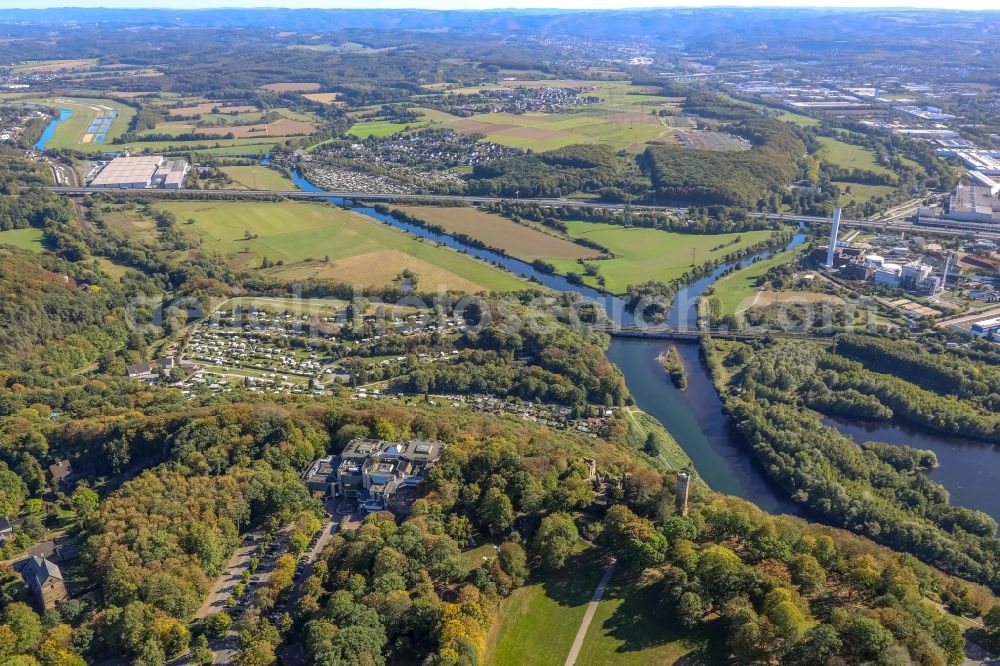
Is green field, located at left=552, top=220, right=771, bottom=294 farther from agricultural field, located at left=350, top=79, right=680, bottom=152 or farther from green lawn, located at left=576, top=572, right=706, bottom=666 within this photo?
green lawn, located at left=576, top=572, right=706, bottom=666

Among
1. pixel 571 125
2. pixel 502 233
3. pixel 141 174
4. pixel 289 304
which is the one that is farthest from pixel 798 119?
pixel 141 174

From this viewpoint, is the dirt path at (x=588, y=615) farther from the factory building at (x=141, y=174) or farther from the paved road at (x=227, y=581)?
the factory building at (x=141, y=174)

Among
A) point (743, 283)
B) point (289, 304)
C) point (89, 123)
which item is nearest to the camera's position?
point (289, 304)

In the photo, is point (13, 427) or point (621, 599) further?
point (13, 427)

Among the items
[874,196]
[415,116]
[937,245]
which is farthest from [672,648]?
[415,116]

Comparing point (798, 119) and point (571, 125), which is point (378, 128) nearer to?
point (571, 125)

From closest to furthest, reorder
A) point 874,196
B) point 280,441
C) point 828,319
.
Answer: point 280,441, point 828,319, point 874,196

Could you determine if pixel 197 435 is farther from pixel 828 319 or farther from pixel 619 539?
pixel 828 319
